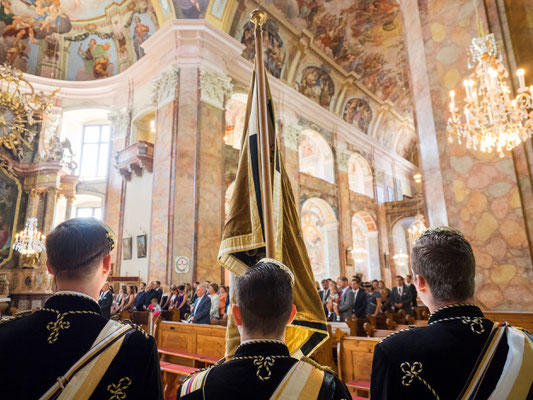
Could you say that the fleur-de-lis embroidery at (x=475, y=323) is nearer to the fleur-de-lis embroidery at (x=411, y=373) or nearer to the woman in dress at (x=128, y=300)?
the fleur-de-lis embroidery at (x=411, y=373)

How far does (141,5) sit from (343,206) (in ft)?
40.2

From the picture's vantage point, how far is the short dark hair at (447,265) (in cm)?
133

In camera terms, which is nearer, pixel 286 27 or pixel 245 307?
pixel 245 307

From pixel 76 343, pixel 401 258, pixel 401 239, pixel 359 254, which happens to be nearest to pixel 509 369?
pixel 76 343

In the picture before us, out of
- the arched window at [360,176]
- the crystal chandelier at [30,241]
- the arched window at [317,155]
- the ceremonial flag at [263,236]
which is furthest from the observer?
the arched window at [360,176]

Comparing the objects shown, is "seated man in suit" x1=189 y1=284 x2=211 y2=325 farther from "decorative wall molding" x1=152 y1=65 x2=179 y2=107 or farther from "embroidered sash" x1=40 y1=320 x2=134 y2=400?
"decorative wall molding" x1=152 y1=65 x2=179 y2=107

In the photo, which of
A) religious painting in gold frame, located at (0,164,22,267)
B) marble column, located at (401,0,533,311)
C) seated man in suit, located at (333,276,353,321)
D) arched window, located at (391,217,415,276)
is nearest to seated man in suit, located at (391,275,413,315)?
seated man in suit, located at (333,276,353,321)

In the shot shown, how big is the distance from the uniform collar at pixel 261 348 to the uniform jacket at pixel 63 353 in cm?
33

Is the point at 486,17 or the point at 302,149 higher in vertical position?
the point at 302,149

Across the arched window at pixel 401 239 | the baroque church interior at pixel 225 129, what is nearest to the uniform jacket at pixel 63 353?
the baroque church interior at pixel 225 129

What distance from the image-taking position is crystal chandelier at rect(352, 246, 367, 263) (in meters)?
19.6

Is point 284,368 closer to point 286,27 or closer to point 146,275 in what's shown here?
point 146,275

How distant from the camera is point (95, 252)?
1380 mm

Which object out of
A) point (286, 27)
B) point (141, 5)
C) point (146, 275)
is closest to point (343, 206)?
point (286, 27)
